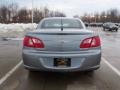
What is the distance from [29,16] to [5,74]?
79981mm

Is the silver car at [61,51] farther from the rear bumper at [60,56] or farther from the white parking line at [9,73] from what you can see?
the white parking line at [9,73]

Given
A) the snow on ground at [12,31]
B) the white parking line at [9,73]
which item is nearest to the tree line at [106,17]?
the snow on ground at [12,31]

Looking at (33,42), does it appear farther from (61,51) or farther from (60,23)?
(60,23)

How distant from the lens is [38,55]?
5.64m

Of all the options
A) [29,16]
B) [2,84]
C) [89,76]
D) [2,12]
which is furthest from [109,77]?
[29,16]

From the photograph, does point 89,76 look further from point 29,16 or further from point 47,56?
point 29,16

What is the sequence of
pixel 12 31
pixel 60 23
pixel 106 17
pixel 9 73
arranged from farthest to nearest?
pixel 106 17 → pixel 12 31 → pixel 60 23 → pixel 9 73

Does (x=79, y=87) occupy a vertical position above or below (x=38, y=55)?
below

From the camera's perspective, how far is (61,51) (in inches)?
222

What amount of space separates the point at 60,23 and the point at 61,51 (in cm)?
175

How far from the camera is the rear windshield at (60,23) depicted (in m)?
7.11

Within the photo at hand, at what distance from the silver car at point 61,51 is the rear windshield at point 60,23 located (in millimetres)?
1282

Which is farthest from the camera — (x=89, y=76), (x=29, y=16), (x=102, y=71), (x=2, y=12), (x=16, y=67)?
(x=29, y=16)

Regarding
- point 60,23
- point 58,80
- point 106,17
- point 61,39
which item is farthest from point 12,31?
point 106,17
